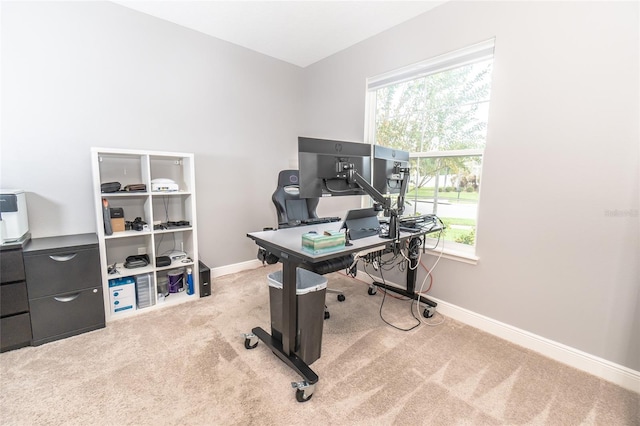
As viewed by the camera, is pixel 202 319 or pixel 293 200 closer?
pixel 202 319

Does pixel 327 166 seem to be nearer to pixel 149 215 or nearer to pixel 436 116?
pixel 436 116

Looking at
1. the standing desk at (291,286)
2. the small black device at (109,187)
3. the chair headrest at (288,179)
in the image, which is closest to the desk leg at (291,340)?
the standing desk at (291,286)

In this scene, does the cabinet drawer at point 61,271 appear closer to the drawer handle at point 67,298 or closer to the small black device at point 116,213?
the drawer handle at point 67,298

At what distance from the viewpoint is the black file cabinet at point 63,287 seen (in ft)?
6.32

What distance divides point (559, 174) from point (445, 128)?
966 mm

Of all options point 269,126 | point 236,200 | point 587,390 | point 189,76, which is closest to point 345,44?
point 269,126

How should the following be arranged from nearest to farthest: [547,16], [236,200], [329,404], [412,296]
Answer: [329,404]
[547,16]
[412,296]
[236,200]

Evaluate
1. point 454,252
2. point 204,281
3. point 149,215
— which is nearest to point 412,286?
point 454,252

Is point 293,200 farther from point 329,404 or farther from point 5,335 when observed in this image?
point 5,335

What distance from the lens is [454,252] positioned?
7.91 feet

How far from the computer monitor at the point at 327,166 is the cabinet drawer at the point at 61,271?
1.82 m

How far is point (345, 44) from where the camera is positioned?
313 centimetres

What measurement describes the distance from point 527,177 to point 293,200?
201cm

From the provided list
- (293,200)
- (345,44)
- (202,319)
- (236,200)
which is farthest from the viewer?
(236,200)
